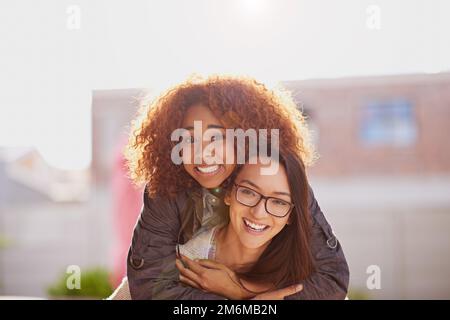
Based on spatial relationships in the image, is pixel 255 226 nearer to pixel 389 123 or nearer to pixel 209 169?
pixel 209 169

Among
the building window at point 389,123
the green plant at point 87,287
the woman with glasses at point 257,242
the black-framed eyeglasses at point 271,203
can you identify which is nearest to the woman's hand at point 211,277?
the woman with glasses at point 257,242

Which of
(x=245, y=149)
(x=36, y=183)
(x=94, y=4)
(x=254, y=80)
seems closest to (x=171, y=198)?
(x=245, y=149)

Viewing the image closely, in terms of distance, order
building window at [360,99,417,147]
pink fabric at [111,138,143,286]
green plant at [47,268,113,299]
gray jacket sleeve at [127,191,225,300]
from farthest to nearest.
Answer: building window at [360,99,417,147], pink fabric at [111,138,143,286], green plant at [47,268,113,299], gray jacket sleeve at [127,191,225,300]

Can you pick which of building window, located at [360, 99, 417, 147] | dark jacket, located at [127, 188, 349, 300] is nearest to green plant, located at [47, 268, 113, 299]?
dark jacket, located at [127, 188, 349, 300]

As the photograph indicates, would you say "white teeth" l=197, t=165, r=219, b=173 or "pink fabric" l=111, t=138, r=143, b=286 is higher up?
"white teeth" l=197, t=165, r=219, b=173

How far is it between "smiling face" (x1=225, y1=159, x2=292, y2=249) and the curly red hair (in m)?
0.14

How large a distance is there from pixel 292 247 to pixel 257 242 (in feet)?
0.44

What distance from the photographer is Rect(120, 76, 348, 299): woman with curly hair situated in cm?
217

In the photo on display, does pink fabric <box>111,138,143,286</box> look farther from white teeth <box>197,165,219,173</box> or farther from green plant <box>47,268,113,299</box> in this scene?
white teeth <box>197,165,219,173</box>

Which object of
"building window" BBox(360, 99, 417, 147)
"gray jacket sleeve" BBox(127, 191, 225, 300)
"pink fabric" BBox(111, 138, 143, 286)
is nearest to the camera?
"gray jacket sleeve" BBox(127, 191, 225, 300)

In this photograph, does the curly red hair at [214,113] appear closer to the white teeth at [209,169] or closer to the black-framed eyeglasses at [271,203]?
the white teeth at [209,169]

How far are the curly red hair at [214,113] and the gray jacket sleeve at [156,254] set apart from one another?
0.23ft
